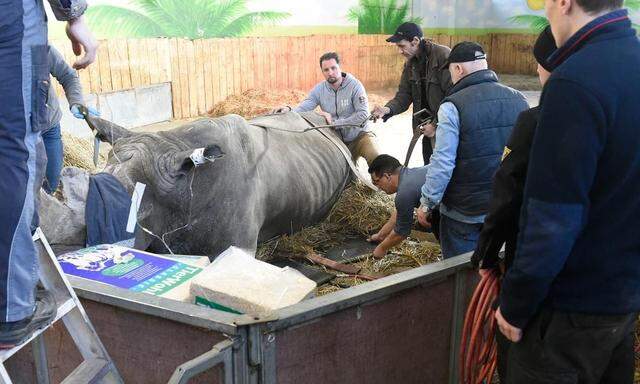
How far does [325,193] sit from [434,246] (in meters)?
1.36

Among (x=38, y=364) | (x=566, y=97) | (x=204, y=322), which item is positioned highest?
(x=566, y=97)

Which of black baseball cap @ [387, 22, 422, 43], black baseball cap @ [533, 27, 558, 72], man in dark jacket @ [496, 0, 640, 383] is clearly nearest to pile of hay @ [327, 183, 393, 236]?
black baseball cap @ [387, 22, 422, 43]

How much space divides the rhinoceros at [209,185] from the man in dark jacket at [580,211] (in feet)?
9.04

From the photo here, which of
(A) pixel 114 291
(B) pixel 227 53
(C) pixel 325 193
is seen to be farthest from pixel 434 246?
(B) pixel 227 53

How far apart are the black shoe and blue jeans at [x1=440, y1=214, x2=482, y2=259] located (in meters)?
2.67

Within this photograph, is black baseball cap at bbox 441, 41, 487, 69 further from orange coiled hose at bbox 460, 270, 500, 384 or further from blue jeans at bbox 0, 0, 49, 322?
blue jeans at bbox 0, 0, 49, 322

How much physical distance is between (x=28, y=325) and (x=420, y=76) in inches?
201

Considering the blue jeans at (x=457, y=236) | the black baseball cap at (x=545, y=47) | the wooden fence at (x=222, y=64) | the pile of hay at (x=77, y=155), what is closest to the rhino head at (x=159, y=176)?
the blue jeans at (x=457, y=236)

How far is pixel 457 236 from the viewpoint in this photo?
4414 mm

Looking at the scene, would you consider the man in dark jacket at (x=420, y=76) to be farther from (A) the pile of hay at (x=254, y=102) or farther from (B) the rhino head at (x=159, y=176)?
(A) the pile of hay at (x=254, y=102)

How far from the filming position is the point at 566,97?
2092 mm

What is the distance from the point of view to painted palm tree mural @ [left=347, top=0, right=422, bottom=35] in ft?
67.3

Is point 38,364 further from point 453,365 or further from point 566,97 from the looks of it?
point 566,97

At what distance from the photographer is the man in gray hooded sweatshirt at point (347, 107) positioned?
7340 millimetres
